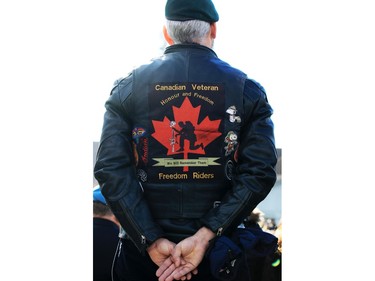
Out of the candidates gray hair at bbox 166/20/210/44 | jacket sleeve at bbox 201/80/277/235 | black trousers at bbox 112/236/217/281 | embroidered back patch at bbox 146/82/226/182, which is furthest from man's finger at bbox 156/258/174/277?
gray hair at bbox 166/20/210/44

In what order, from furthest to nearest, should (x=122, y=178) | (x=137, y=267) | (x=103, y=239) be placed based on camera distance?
1. (x=103, y=239)
2. (x=137, y=267)
3. (x=122, y=178)

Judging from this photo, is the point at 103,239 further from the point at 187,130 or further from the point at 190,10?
the point at 190,10

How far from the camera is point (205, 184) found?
1996mm

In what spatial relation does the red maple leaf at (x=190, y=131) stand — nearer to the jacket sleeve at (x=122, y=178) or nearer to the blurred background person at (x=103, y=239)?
the jacket sleeve at (x=122, y=178)

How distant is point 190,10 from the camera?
6.63 ft

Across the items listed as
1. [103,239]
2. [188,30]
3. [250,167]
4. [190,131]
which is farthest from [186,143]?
[103,239]

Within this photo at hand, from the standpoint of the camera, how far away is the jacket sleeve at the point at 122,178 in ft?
6.35

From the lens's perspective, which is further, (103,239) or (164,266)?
(103,239)

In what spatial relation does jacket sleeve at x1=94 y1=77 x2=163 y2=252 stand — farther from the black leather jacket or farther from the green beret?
the green beret

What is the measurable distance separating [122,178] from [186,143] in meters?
0.30

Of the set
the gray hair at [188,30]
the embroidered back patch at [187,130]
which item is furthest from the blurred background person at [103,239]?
the gray hair at [188,30]

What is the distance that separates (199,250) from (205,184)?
27cm

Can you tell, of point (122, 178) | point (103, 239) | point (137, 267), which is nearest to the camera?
point (122, 178)
